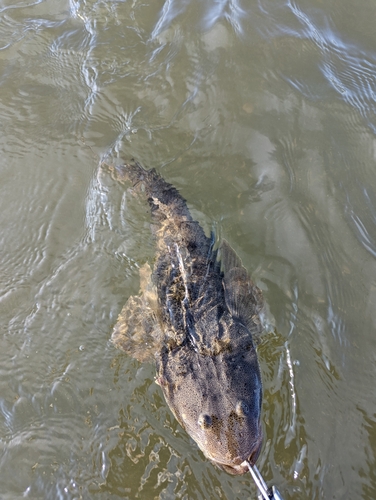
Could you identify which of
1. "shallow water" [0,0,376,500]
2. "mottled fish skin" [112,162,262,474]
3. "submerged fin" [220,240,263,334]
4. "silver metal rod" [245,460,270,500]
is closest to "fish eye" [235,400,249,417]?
"mottled fish skin" [112,162,262,474]

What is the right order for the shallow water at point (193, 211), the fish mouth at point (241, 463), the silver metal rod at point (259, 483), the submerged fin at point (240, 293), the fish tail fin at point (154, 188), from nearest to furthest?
1. the silver metal rod at point (259, 483)
2. the fish mouth at point (241, 463)
3. the shallow water at point (193, 211)
4. the submerged fin at point (240, 293)
5. the fish tail fin at point (154, 188)

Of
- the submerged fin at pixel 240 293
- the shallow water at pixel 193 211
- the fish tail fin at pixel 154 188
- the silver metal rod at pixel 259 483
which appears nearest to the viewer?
the silver metal rod at pixel 259 483

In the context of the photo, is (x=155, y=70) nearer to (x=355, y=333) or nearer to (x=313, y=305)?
(x=313, y=305)

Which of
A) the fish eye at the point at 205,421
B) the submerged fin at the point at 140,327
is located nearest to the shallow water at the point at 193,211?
the submerged fin at the point at 140,327

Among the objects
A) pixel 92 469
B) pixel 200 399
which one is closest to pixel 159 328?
pixel 200 399

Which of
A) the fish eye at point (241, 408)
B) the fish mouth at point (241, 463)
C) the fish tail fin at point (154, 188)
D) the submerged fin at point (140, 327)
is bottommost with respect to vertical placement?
the submerged fin at point (140, 327)

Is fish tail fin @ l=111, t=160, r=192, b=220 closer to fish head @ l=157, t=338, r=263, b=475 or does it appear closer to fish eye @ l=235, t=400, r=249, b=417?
fish head @ l=157, t=338, r=263, b=475

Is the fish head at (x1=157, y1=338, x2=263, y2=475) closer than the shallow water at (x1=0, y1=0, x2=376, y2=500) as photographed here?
Yes

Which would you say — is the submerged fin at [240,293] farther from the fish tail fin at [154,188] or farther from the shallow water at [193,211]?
the fish tail fin at [154,188]
